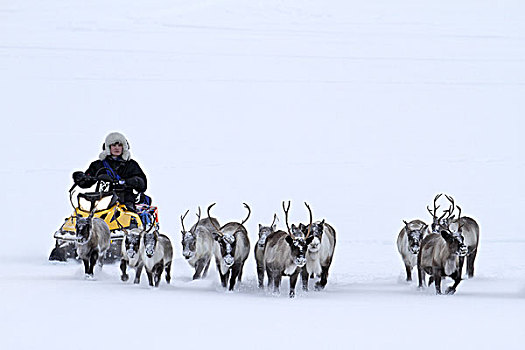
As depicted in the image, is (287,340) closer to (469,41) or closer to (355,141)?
(355,141)

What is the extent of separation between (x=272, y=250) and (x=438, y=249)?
69.4 inches

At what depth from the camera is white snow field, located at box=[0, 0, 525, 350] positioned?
322 inches

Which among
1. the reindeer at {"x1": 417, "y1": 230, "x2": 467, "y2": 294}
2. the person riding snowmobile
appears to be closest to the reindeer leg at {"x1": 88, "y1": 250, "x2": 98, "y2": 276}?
the person riding snowmobile

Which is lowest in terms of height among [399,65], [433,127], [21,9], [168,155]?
[168,155]

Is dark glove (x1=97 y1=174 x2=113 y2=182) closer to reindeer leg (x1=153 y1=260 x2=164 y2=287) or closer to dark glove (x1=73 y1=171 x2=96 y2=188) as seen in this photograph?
dark glove (x1=73 y1=171 x2=96 y2=188)

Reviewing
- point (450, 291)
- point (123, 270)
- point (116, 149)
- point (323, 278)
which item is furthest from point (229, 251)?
point (116, 149)

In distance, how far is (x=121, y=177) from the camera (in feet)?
43.0

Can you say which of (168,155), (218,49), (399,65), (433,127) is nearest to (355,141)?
(433,127)

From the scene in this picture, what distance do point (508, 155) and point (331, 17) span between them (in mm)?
27404

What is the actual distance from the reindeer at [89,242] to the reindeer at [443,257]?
364 centimetres

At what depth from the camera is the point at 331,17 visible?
53.2m

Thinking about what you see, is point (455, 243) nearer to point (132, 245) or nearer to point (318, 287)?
point (318, 287)

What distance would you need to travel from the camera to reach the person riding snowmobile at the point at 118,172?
41.8 feet

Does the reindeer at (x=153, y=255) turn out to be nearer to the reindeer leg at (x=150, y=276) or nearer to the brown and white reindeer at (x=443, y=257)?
the reindeer leg at (x=150, y=276)
